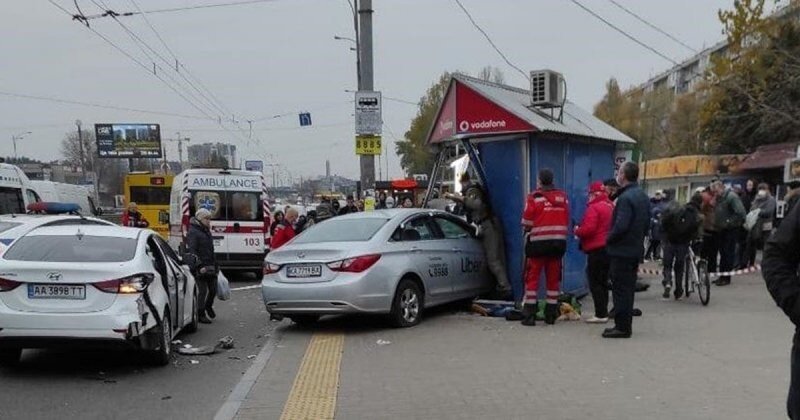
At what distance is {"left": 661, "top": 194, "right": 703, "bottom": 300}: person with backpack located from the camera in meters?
11.2

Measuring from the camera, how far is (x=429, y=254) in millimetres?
9773

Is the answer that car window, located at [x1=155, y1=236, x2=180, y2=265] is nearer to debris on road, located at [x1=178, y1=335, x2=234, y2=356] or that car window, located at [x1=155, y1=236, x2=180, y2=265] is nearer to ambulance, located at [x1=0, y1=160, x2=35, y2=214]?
debris on road, located at [x1=178, y1=335, x2=234, y2=356]

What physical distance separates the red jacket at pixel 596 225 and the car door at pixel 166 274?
4.91 metres

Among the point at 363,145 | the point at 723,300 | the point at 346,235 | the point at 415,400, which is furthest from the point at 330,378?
the point at 363,145

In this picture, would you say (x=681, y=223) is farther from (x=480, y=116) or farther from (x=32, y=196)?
(x=32, y=196)

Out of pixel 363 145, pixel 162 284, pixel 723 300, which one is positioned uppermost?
pixel 363 145

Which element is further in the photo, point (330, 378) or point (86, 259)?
→ point (86, 259)

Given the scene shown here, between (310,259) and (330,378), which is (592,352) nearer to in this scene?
(330,378)

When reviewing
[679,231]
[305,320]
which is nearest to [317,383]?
[305,320]

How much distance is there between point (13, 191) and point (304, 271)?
11.2 meters

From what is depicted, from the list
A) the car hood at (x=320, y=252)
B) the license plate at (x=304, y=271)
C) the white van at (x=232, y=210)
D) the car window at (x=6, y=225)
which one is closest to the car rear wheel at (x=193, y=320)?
the car hood at (x=320, y=252)

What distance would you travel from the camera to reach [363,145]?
670 inches

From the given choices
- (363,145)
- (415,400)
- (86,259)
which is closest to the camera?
(415,400)

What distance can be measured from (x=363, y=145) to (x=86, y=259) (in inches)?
403
